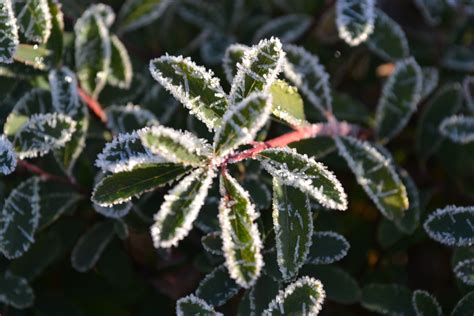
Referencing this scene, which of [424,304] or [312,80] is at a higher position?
[312,80]

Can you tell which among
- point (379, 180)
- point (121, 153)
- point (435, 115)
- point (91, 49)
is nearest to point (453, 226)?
point (379, 180)

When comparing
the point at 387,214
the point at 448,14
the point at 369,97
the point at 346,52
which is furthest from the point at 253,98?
the point at 448,14

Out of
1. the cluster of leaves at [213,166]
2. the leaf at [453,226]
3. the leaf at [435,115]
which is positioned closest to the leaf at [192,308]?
the cluster of leaves at [213,166]

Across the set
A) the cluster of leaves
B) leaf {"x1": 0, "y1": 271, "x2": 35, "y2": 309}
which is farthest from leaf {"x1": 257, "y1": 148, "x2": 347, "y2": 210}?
leaf {"x1": 0, "y1": 271, "x2": 35, "y2": 309}

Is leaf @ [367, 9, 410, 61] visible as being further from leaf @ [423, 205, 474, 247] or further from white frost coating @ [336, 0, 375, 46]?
leaf @ [423, 205, 474, 247]

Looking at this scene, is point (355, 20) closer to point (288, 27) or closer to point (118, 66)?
point (288, 27)
